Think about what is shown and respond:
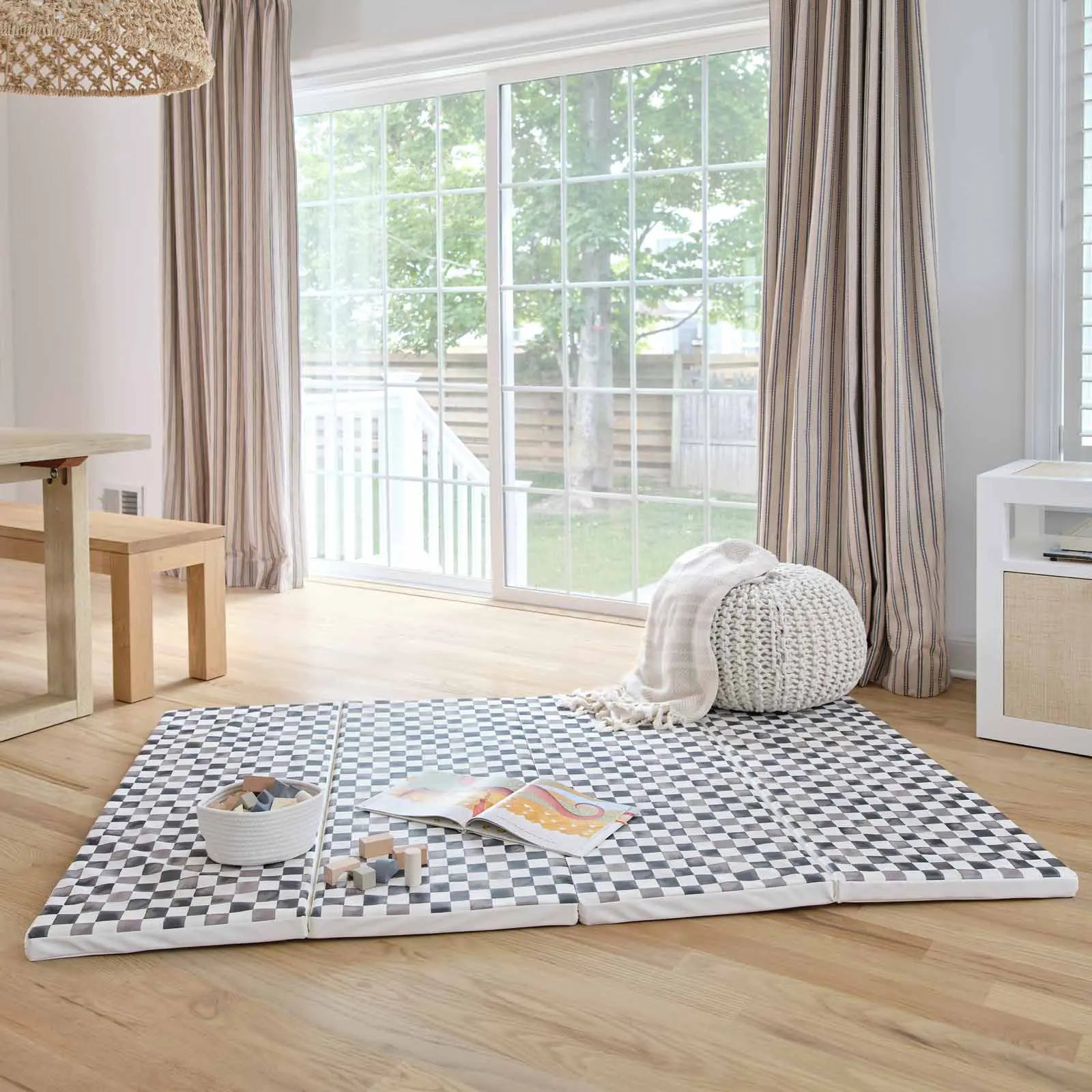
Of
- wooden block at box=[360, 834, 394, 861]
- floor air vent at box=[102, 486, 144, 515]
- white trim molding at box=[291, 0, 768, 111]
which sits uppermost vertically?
white trim molding at box=[291, 0, 768, 111]

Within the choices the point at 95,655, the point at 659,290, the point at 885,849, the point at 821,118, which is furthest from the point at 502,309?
the point at 885,849

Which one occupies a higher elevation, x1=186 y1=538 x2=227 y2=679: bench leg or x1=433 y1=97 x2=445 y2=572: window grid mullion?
x1=433 y1=97 x2=445 y2=572: window grid mullion

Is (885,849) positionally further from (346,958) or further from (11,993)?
(11,993)

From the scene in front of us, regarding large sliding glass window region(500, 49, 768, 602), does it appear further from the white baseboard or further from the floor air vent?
the floor air vent

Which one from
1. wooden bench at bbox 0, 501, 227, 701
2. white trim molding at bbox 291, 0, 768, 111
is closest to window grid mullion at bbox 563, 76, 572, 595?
white trim molding at bbox 291, 0, 768, 111

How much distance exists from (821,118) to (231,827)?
2392 millimetres

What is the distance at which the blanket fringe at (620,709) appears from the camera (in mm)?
2889

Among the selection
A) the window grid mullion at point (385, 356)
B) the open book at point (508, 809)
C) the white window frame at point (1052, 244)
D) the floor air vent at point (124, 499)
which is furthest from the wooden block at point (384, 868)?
the floor air vent at point (124, 499)

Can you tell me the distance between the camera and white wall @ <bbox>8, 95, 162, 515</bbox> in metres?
5.05

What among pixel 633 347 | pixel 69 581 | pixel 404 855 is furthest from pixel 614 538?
pixel 404 855

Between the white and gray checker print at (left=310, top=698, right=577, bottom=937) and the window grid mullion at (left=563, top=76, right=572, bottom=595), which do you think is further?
the window grid mullion at (left=563, top=76, right=572, bottom=595)

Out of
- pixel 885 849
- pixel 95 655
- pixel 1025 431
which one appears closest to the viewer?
pixel 885 849

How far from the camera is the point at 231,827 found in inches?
80.0

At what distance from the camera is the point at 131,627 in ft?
10.3
